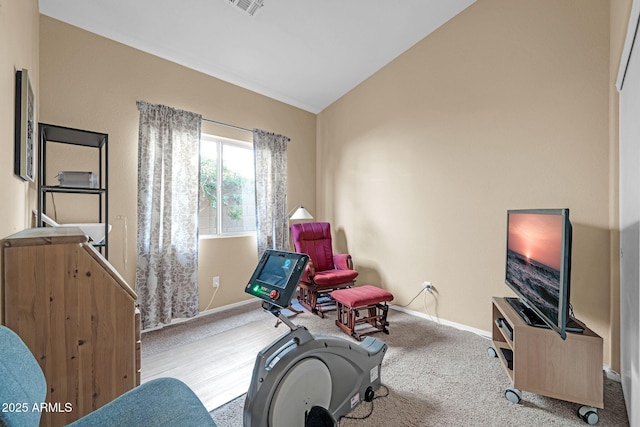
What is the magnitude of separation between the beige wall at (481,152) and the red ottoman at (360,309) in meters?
0.70

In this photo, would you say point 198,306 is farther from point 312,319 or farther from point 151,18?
point 151,18

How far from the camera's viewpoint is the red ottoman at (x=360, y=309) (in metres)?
2.51

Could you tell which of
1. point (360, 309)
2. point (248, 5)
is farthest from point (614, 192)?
point (248, 5)

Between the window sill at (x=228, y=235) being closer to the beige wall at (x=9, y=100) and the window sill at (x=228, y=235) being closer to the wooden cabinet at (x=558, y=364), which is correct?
the beige wall at (x=9, y=100)

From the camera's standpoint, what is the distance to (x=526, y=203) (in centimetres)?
238

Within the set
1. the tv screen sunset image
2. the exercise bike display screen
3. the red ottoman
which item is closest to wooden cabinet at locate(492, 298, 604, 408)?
the tv screen sunset image

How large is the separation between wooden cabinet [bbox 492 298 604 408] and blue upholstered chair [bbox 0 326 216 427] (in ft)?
6.12

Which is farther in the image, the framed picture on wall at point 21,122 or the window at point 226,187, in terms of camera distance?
the window at point 226,187

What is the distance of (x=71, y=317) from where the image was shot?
3.71 ft

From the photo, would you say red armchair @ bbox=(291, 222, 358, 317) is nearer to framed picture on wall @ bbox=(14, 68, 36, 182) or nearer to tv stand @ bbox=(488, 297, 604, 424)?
tv stand @ bbox=(488, 297, 604, 424)

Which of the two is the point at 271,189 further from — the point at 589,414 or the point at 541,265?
the point at 589,414

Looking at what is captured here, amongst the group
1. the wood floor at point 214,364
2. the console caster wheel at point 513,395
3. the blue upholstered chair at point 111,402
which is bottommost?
the wood floor at point 214,364

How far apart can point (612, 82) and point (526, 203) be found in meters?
1.04

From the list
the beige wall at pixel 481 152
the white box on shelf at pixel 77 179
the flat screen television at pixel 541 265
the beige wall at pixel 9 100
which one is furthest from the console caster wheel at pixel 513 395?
the white box on shelf at pixel 77 179
